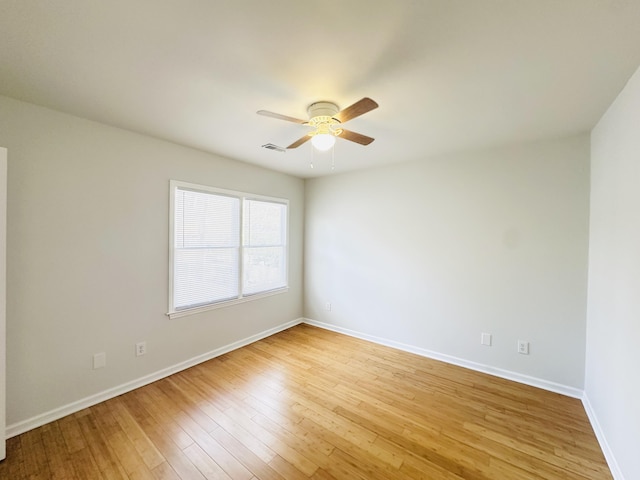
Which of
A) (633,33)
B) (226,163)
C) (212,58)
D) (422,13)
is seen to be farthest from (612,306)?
(226,163)

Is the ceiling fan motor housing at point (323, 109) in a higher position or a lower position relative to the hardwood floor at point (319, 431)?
higher

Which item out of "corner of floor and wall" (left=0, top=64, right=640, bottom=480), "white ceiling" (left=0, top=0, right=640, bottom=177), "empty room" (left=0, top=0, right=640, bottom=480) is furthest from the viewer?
"corner of floor and wall" (left=0, top=64, right=640, bottom=480)

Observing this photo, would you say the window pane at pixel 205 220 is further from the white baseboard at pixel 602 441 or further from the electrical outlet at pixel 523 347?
the white baseboard at pixel 602 441

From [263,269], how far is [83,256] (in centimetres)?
206

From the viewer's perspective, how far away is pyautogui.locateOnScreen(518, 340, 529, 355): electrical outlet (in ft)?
8.92

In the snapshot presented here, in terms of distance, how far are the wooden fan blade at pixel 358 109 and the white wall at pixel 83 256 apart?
2041 mm

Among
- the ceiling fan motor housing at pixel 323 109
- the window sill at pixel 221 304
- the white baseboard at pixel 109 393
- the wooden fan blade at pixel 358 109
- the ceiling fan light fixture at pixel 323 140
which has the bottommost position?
the white baseboard at pixel 109 393

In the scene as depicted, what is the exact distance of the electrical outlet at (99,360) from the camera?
2330mm

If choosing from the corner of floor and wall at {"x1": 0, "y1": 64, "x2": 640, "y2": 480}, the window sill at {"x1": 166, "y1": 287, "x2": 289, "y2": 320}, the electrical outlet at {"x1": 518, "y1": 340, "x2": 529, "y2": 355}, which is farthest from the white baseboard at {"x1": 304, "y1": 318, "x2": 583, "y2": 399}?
the window sill at {"x1": 166, "y1": 287, "x2": 289, "y2": 320}

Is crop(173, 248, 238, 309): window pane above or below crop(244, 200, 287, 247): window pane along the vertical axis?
below

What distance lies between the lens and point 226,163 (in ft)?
11.0

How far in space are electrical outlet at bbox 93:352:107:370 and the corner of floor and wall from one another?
0.15 feet

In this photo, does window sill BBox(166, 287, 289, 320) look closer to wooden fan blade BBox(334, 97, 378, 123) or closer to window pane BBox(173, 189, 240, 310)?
window pane BBox(173, 189, 240, 310)

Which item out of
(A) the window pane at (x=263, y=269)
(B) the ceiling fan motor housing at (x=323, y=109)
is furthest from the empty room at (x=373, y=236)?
(A) the window pane at (x=263, y=269)
